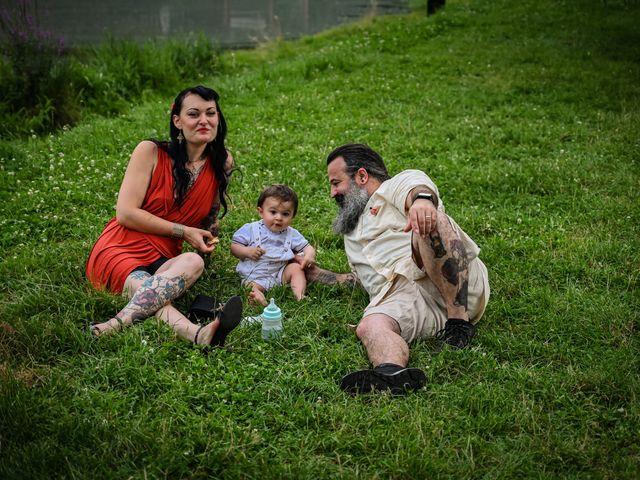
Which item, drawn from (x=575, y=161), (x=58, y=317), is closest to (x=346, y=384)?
(x=58, y=317)

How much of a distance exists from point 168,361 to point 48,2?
20532 mm

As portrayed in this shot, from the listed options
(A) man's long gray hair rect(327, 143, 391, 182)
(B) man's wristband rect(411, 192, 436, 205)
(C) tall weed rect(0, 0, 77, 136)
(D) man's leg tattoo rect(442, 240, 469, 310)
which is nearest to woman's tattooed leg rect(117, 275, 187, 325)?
(A) man's long gray hair rect(327, 143, 391, 182)

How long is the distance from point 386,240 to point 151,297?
177 cm

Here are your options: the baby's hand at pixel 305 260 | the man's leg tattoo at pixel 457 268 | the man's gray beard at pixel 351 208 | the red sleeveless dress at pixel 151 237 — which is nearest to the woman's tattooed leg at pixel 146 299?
the red sleeveless dress at pixel 151 237

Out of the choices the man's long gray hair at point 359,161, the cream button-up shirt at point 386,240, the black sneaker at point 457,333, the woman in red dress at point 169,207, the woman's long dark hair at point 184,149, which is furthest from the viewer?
the man's long gray hair at point 359,161

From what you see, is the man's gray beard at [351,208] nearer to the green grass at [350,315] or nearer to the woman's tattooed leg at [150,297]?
the green grass at [350,315]

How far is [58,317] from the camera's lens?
5.07 metres

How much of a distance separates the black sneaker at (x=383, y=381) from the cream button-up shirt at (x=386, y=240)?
92 cm

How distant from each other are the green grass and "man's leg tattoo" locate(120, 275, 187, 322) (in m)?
0.18

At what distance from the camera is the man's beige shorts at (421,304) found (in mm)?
4980

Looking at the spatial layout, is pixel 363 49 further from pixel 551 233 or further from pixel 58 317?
pixel 58 317

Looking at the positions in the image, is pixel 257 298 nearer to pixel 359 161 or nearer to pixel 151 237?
pixel 151 237

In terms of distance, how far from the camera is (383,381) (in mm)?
4332

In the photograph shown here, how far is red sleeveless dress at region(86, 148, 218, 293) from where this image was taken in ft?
18.0
